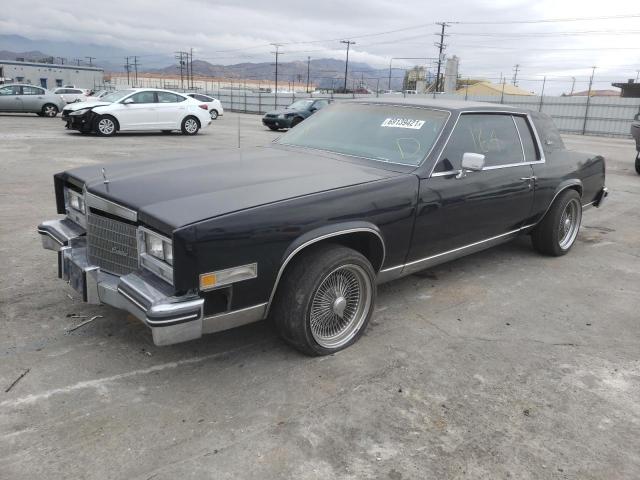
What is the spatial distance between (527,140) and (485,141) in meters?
0.78

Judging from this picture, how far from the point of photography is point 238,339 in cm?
341

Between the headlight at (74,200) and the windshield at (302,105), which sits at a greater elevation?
the windshield at (302,105)

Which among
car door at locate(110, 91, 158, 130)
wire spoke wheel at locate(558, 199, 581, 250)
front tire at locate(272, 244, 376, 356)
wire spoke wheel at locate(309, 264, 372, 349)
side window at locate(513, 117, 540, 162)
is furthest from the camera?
car door at locate(110, 91, 158, 130)

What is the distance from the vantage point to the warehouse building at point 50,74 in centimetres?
6931

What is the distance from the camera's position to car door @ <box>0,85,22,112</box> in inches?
890

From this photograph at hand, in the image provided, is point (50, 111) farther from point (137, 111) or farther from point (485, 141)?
point (485, 141)

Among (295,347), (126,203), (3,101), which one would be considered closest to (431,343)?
(295,347)

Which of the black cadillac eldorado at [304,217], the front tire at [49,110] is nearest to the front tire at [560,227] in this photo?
the black cadillac eldorado at [304,217]

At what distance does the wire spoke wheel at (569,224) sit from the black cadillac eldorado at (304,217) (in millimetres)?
790

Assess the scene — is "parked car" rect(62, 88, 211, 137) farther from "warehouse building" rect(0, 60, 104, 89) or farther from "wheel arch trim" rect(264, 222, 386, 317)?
"warehouse building" rect(0, 60, 104, 89)

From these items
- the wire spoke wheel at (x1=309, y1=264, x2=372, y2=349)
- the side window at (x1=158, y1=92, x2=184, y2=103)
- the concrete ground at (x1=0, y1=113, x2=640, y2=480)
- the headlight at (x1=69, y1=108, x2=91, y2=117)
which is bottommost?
the concrete ground at (x1=0, y1=113, x2=640, y2=480)

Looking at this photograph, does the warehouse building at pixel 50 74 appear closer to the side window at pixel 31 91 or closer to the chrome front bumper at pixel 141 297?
the side window at pixel 31 91

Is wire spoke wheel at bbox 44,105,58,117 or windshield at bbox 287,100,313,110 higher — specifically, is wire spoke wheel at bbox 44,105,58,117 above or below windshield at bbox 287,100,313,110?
below

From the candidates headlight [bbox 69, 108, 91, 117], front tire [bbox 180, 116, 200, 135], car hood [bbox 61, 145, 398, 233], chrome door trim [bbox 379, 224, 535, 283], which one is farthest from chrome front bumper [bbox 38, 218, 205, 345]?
front tire [bbox 180, 116, 200, 135]
